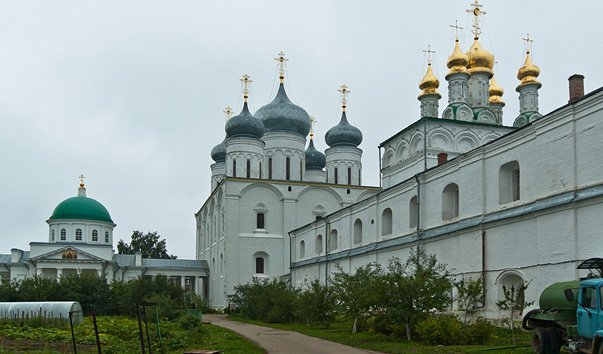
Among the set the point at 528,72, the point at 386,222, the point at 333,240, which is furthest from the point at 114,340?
the point at 528,72

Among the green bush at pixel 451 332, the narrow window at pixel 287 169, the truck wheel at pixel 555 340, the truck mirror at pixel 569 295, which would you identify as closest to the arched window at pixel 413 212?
the green bush at pixel 451 332

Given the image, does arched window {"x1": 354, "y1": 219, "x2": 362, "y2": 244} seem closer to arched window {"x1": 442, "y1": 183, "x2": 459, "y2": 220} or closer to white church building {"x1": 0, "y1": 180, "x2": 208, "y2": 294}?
arched window {"x1": 442, "y1": 183, "x2": 459, "y2": 220}

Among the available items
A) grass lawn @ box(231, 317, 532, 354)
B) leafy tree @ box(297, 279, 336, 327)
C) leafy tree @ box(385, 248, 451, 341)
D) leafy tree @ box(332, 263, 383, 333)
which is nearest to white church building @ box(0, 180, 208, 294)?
leafy tree @ box(297, 279, 336, 327)

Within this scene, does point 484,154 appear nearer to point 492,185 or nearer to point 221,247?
point 492,185

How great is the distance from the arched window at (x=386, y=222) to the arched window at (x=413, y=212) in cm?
267

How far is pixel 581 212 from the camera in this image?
55.8 feet

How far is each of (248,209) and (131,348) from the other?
31918mm

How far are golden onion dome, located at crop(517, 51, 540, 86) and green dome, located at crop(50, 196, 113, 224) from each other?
34.3 metres

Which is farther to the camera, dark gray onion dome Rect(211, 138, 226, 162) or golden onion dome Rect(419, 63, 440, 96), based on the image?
dark gray onion dome Rect(211, 138, 226, 162)

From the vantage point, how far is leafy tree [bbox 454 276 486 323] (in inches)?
762

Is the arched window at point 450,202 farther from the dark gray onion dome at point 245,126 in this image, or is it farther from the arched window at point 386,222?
the dark gray onion dome at point 245,126

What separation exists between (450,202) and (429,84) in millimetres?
15141

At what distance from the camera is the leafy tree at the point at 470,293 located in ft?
63.5

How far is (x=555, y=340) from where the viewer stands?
12.9m
